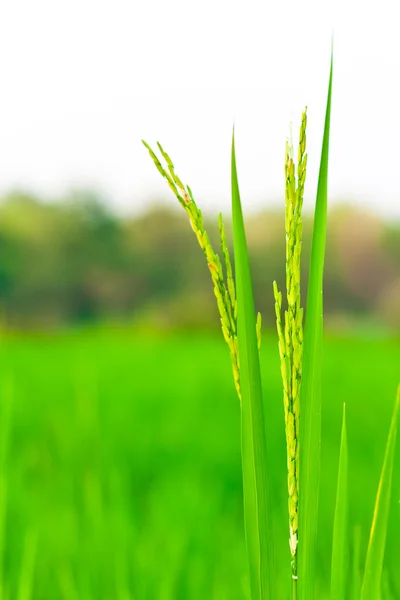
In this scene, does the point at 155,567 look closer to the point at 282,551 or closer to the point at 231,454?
the point at 282,551

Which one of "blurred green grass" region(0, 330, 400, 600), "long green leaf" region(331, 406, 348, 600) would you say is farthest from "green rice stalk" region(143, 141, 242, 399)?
"blurred green grass" region(0, 330, 400, 600)

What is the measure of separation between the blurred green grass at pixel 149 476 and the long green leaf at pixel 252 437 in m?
0.37

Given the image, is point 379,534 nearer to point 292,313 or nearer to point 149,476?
point 292,313

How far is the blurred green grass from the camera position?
58.2 inches

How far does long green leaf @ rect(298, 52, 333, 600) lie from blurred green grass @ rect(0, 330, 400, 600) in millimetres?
370

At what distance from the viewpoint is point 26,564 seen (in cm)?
115

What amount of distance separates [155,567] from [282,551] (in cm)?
44

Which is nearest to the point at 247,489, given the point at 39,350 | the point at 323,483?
the point at 323,483

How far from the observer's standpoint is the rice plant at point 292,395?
0.55 meters

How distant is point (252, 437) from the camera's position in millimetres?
592

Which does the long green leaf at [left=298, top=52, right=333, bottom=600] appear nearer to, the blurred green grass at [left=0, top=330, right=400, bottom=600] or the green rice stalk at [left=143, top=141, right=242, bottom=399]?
the green rice stalk at [left=143, top=141, right=242, bottom=399]

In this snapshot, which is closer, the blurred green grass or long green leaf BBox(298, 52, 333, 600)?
long green leaf BBox(298, 52, 333, 600)

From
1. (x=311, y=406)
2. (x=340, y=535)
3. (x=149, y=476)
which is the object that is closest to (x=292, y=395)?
(x=311, y=406)

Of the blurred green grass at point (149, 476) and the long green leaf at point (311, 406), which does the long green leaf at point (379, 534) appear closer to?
the long green leaf at point (311, 406)
